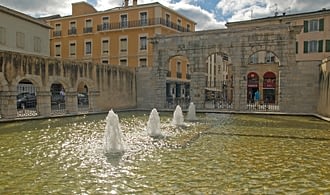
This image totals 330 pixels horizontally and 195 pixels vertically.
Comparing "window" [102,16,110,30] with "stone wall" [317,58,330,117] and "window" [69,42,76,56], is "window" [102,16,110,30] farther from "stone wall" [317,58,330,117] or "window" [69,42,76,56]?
"stone wall" [317,58,330,117]

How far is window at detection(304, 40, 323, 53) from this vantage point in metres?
31.0

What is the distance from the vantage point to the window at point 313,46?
102 feet

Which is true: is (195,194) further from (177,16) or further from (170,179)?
(177,16)

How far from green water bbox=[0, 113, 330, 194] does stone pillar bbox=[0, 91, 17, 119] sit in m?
6.69

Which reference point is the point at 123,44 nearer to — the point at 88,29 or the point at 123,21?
the point at 123,21

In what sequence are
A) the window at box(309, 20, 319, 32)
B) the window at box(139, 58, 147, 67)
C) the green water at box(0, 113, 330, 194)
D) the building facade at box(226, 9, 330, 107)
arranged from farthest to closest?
the window at box(139, 58, 147, 67), the window at box(309, 20, 319, 32), the building facade at box(226, 9, 330, 107), the green water at box(0, 113, 330, 194)

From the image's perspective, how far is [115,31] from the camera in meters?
40.7

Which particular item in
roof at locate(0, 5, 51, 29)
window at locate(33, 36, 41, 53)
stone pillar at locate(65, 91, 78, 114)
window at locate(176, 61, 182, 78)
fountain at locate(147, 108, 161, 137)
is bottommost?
fountain at locate(147, 108, 161, 137)

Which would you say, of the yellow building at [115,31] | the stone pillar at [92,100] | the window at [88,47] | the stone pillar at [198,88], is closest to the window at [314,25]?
the stone pillar at [198,88]

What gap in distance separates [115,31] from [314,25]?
2368 centimetres

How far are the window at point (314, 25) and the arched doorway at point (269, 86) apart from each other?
5731 millimetres

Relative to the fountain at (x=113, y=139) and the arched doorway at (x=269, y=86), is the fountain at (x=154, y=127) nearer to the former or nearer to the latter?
the fountain at (x=113, y=139)

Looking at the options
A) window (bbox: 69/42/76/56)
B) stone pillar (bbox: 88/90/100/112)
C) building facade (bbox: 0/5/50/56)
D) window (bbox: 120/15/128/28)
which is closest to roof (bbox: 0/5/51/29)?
building facade (bbox: 0/5/50/56)

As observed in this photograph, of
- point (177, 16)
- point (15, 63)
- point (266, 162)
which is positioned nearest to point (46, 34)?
point (15, 63)
